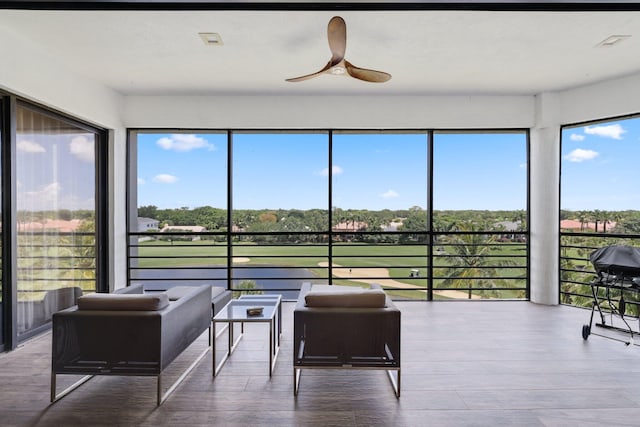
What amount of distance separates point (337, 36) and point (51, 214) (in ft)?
11.7

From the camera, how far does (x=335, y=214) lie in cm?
557

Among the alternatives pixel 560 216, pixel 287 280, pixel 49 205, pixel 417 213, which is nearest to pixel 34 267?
pixel 49 205

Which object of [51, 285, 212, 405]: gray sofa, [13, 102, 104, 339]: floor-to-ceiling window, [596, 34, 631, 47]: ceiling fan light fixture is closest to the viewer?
[51, 285, 212, 405]: gray sofa

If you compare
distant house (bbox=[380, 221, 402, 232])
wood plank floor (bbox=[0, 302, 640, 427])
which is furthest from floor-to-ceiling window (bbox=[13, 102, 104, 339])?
distant house (bbox=[380, 221, 402, 232])

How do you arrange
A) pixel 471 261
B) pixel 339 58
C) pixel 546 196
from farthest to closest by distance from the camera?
pixel 471 261, pixel 546 196, pixel 339 58

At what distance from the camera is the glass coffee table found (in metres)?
2.91

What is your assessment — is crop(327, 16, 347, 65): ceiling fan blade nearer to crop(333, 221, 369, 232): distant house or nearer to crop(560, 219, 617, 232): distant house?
crop(333, 221, 369, 232): distant house

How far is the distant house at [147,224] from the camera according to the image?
5566mm

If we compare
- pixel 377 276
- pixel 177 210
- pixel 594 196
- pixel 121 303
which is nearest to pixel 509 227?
pixel 594 196

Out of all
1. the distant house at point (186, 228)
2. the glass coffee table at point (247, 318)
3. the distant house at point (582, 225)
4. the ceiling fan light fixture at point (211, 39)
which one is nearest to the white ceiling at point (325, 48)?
the ceiling fan light fixture at point (211, 39)

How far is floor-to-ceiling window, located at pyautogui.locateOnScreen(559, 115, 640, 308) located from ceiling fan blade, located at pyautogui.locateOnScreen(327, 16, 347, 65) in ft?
12.8

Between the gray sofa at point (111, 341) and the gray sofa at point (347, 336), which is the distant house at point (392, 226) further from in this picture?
the gray sofa at point (111, 341)

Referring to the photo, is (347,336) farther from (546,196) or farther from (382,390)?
(546,196)

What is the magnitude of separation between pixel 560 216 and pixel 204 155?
5.31 metres
